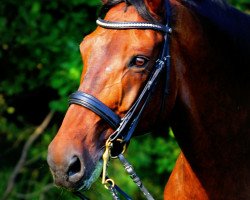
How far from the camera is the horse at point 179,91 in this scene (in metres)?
2.72

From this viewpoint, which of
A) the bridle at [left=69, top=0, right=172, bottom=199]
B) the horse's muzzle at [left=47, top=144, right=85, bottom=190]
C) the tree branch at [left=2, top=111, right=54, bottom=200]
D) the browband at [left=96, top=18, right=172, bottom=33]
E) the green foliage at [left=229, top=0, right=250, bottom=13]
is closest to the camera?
the horse's muzzle at [left=47, top=144, right=85, bottom=190]

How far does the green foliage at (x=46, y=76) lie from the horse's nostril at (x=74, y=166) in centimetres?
315

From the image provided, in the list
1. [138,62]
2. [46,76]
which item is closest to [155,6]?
[138,62]

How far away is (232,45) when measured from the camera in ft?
10.2

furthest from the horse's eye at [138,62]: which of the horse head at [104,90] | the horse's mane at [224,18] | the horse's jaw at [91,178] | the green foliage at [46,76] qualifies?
the green foliage at [46,76]

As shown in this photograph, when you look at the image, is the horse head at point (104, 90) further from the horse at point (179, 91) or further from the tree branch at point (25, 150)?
the tree branch at point (25, 150)

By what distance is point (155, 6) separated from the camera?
116 inches

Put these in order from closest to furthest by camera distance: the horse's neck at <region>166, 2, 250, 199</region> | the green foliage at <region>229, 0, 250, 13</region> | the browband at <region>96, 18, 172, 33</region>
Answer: the browband at <region>96, 18, 172, 33</region> → the horse's neck at <region>166, 2, 250, 199</region> → the green foliage at <region>229, 0, 250, 13</region>

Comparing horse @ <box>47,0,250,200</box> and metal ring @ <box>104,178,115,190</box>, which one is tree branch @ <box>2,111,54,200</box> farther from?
metal ring @ <box>104,178,115,190</box>

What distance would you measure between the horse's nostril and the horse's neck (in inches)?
24.7

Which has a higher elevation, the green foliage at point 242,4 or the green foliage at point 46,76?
the green foliage at point 242,4

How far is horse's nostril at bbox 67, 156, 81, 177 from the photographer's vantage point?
8.61 feet

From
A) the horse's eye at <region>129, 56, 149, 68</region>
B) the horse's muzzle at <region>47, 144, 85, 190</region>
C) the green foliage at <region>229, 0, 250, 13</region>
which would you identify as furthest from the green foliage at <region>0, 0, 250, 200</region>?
the horse's muzzle at <region>47, 144, 85, 190</region>

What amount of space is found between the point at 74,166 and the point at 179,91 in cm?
66
